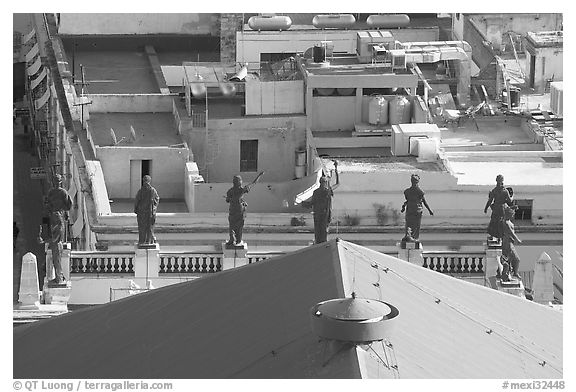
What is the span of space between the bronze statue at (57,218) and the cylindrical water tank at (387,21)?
35617 mm

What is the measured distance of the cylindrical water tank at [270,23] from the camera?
10338 centimetres

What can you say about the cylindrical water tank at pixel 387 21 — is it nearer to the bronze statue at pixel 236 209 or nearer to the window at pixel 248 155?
the window at pixel 248 155

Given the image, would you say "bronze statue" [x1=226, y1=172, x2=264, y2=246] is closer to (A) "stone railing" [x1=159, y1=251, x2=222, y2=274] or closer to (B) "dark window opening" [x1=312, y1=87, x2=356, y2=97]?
(A) "stone railing" [x1=159, y1=251, x2=222, y2=274]

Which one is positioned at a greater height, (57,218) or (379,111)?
(379,111)

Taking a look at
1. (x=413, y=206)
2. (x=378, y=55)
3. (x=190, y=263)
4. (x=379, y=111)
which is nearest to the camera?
(x=413, y=206)

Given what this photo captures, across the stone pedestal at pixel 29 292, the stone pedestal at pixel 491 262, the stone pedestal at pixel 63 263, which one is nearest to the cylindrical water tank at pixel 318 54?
the stone pedestal at pixel 491 262

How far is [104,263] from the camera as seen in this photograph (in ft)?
241

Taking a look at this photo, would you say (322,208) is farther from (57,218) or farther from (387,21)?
(387,21)

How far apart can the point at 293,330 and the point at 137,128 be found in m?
39.2

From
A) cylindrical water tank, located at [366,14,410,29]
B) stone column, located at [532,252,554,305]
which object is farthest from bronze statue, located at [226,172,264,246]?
cylindrical water tank, located at [366,14,410,29]

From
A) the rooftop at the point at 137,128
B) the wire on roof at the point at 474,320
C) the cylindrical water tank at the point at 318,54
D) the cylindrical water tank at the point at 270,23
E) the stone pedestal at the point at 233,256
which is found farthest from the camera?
the cylindrical water tank at the point at 270,23

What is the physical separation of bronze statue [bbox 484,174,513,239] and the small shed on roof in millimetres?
11283

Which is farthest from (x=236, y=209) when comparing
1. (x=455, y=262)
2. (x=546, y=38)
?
(x=546, y=38)

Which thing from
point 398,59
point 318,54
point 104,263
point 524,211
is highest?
point 318,54
